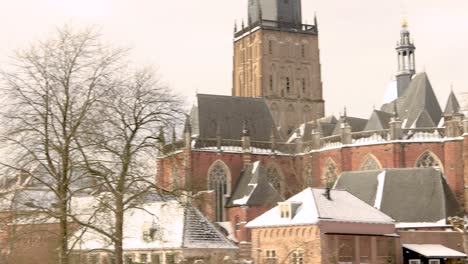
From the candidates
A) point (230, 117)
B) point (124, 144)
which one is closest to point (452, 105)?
point (230, 117)

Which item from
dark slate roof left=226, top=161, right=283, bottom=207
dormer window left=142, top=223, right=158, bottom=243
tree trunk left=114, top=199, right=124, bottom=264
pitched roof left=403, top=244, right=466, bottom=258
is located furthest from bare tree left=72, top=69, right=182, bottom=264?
dark slate roof left=226, top=161, right=283, bottom=207

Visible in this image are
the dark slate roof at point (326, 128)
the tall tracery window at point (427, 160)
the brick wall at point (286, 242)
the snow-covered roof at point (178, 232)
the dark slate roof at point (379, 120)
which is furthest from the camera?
the dark slate roof at point (326, 128)

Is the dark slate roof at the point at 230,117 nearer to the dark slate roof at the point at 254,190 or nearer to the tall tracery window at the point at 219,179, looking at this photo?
the tall tracery window at the point at 219,179

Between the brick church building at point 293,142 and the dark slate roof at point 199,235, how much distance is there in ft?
33.0

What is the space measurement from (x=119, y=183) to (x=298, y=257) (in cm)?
2011

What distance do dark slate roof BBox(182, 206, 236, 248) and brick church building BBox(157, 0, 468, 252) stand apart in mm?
10054

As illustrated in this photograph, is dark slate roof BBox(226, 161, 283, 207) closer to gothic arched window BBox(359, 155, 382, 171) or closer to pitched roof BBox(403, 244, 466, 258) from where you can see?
gothic arched window BBox(359, 155, 382, 171)

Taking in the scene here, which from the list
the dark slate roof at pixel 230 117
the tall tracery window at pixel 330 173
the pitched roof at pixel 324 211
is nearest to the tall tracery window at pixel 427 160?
the tall tracery window at pixel 330 173

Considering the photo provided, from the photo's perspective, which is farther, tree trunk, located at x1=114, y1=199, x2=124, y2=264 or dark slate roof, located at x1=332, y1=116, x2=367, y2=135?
dark slate roof, located at x1=332, y1=116, x2=367, y2=135

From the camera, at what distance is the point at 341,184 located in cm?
5547

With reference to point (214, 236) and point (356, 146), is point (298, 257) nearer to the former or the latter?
point (214, 236)

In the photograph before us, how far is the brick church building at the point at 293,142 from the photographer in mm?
61000

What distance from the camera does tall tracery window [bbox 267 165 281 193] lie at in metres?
68.9

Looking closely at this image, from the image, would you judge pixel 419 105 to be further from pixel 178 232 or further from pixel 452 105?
pixel 178 232
